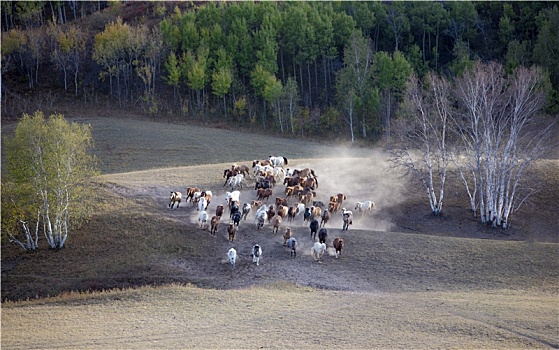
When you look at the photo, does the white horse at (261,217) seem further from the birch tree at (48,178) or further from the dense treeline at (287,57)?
the dense treeline at (287,57)

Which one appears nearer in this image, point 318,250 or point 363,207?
point 318,250

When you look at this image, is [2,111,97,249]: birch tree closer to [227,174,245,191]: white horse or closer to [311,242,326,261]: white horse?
[227,174,245,191]: white horse

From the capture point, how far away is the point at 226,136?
73438 millimetres

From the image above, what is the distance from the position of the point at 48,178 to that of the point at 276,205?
1398cm

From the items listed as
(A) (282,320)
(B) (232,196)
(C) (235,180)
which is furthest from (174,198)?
(A) (282,320)

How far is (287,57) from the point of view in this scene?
94438mm

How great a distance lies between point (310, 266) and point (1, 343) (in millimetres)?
15221

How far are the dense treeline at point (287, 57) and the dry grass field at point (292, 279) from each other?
3362 cm

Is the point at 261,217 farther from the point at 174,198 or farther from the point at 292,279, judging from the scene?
the point at 174,198

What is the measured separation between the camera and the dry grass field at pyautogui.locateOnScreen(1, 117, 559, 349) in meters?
20.5

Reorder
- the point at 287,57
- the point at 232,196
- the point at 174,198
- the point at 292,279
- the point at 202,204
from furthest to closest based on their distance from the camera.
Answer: the point at 287,57 → the point at 232,196 → the point at 174,198 → the point at 202,204 → the point at 292,279

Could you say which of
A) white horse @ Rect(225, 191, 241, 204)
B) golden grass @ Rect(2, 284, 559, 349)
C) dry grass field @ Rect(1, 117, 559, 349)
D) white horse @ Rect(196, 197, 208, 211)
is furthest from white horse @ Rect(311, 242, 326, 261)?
white horse @ Rect(196, 197, 208, 211)

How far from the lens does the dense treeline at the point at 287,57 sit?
266 ft

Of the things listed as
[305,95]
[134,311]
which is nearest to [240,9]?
[305,95]
